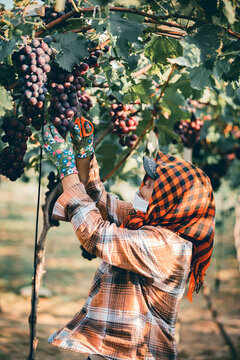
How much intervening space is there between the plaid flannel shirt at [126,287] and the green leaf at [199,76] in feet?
2.21

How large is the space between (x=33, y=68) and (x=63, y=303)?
247 inches

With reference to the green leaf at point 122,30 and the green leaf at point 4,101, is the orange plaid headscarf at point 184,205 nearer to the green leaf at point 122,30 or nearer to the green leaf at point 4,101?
the green leaf at point 122,30

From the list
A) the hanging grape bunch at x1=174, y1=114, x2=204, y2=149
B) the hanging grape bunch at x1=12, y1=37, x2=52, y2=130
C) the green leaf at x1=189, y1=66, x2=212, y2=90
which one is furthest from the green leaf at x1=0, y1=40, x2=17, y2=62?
the hanging grape bunch at x1=174, y1=114, x2=204, y2=149

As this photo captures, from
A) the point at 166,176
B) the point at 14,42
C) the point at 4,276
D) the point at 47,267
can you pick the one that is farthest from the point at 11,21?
the point at 47,267

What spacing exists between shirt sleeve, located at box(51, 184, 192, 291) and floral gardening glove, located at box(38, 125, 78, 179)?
0.30 feet

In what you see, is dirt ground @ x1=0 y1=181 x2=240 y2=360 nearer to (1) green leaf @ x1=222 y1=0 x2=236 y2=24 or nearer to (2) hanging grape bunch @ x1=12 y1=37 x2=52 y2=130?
(2) hanging grape bunch @ x1=12 y1=37 x2=52 y2=130

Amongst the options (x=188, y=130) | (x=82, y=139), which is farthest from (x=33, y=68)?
(x=188, y=130)

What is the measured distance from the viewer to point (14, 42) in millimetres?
1638

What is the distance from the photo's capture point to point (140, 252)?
1.84m

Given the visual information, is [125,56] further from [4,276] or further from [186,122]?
[4,276]

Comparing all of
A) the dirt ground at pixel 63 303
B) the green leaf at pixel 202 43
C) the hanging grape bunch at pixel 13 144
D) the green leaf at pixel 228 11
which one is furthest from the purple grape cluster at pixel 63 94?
the dirt ground at pixel 63 303

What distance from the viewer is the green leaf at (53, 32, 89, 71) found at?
1.68 m

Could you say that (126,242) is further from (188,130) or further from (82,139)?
(188,130)

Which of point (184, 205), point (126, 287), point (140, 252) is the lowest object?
point (126, 287)
